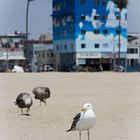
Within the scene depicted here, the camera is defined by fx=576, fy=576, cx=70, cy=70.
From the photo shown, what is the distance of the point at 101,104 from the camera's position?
16.4 meters

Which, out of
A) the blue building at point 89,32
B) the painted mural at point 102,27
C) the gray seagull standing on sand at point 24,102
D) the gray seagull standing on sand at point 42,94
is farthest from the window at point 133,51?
the gray seagull standing on sand at point 24,102

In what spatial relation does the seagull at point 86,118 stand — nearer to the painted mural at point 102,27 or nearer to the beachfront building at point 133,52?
the painted mural at point 102,27

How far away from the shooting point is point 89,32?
239 feet

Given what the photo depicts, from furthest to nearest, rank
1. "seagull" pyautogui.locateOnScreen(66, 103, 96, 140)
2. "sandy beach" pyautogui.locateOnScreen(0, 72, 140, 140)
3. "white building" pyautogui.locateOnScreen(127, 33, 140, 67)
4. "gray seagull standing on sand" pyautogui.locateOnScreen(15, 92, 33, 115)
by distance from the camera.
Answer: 1. "white building" pyautogui.locateOnScreen(127, 33, 140, 67)
2. "gray seagull standing on sand" pyautogui.locateOnScreen(15, 92, 33, 115)
3. "sandy beach" pyautogui.locateOnScreen(0, 72, 140, 140)
4. "seagull" pyautogui.locateOnScreen(66, 103, 96, 140)

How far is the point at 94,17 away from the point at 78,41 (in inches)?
142

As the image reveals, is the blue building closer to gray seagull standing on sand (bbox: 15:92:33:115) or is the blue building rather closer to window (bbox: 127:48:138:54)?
window (bbox: 127:48:138:54)

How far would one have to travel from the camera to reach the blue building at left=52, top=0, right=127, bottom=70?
71.3 m

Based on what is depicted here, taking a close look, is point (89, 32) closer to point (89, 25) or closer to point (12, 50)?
point (89, 25)

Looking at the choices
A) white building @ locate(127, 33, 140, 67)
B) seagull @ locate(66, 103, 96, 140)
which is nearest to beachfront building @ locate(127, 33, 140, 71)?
white building @ locate(127, 33, 140, 67)

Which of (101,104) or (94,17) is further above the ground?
(94,17)

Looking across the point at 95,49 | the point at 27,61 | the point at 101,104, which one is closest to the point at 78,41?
the point at 95,49

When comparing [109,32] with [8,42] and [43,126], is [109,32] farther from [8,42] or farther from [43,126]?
[43,126]

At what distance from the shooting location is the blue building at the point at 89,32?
234ft

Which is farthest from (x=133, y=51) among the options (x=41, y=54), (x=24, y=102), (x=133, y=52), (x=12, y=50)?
(x=24, y=102)
